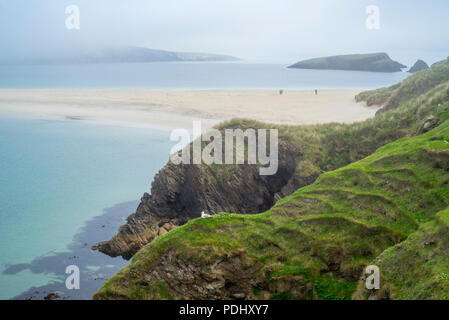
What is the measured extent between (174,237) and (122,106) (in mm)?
58004

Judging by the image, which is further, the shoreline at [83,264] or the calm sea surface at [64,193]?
the calm sea surface at [64,193]

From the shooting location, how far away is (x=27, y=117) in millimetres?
67312

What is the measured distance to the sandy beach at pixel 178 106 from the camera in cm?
5594

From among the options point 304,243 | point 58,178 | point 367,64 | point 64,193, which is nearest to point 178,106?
point 58,178

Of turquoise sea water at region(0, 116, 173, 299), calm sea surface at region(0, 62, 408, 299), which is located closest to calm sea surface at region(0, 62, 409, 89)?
turquoise sea water at region(0, 116, 173, 299)

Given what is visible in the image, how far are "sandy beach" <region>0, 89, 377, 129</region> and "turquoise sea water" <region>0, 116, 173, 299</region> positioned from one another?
5.40 metres

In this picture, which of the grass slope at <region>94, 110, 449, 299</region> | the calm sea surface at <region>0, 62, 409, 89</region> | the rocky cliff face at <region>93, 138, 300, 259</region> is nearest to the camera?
the grass slope at <region>94, 110, 449, 299</region>

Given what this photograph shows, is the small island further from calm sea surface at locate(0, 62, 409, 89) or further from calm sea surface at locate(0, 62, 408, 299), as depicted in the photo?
calm sea surface at locate(0, 62, 408, 299)

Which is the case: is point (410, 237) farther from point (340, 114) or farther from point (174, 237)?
point (340, 114)

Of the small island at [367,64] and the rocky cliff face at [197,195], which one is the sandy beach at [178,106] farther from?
the small island at [367,64]

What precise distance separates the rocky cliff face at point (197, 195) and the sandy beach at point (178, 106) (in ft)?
80.3

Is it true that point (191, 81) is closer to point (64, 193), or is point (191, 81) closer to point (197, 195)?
point (64, 193)

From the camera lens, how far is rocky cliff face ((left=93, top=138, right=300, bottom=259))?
85.4ft

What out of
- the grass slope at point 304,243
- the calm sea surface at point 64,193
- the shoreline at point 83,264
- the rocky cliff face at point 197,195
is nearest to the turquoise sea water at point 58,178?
the calm sea surface at point 64,193
